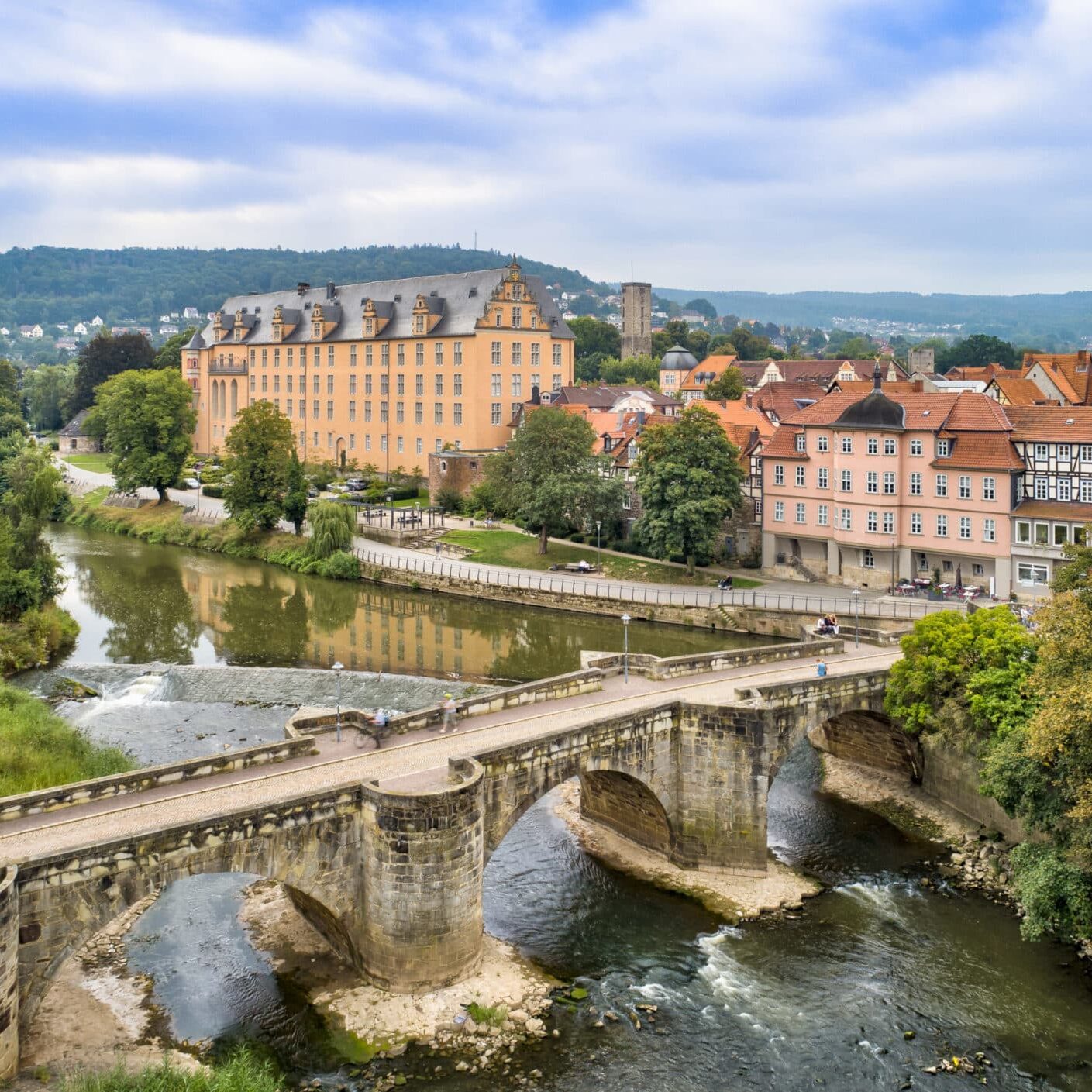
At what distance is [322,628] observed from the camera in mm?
64312

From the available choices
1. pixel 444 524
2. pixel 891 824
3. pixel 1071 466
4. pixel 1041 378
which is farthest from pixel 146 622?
pixel 1041 378

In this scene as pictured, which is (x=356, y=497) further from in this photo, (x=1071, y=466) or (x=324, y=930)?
(x=324, y=930)

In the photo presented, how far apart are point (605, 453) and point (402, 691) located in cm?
4174

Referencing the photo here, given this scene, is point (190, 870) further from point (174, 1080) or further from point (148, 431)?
point (148, 431)

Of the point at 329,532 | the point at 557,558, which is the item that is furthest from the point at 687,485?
the point at 329,532

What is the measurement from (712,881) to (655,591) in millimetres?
36018

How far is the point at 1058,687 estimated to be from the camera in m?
29.3

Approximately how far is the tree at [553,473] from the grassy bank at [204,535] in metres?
12.3

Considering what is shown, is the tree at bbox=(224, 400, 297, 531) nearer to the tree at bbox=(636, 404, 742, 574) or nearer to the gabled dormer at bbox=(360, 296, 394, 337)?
the gabled dormer at bbox=(360, 296, 394, 337)

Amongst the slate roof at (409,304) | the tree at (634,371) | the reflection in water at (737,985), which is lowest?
the reflection in water at (737,985)

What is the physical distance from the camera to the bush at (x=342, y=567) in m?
78.3

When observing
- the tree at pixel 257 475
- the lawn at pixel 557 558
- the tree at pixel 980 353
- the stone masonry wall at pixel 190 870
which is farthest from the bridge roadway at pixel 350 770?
the tree at pixel 980 353

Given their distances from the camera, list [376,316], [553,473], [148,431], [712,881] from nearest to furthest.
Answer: [712,881], [553,473], [148,431], [376,316]

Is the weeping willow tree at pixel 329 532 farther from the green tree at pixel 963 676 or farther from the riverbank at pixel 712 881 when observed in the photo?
the green tree at pixel 963 676
